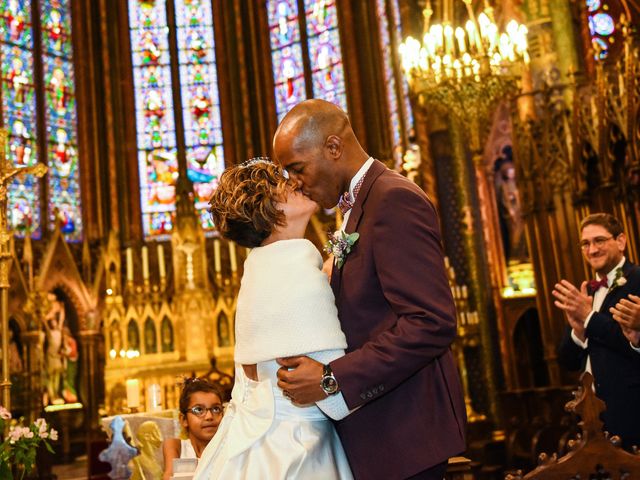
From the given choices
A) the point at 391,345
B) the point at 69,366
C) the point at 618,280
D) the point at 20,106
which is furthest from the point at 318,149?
the point at 20,106

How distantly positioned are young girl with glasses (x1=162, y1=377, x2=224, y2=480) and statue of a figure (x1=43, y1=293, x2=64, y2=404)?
353 inches

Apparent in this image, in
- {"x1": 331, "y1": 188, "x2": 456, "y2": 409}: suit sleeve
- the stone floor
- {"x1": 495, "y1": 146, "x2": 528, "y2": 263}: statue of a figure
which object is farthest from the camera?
the stone floor

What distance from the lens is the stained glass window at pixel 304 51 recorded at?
15.7m

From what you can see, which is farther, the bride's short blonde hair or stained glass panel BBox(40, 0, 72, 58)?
stained glass panel BBox(40, 0, 72, 58)

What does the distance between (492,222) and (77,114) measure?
8.38 meters

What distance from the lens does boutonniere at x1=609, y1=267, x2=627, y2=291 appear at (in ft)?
12.0

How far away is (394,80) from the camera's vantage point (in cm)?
1306

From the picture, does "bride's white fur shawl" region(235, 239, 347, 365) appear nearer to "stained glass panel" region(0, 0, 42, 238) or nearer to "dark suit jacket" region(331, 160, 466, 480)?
"dark suit jacket" region(331, 160, 466, 480)

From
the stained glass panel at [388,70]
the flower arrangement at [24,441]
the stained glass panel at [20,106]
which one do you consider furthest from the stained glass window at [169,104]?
the flower arrangement at [24,441]

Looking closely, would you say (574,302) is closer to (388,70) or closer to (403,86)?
(403,86)

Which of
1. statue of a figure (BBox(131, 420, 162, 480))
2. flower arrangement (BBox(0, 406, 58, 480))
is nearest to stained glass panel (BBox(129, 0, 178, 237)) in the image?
statue of a figure (BBox(131, 420, 162, 480))

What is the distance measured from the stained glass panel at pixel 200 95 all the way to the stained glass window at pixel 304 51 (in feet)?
4.30

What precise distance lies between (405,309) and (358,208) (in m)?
0.35

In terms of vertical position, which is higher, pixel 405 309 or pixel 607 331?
pixel 405 309
